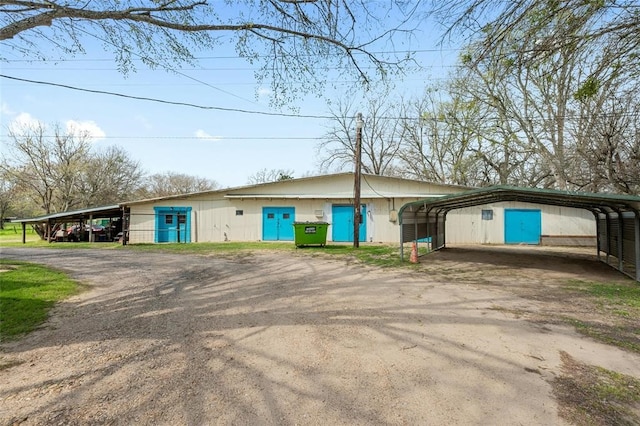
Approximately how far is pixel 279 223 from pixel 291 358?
52.2ft

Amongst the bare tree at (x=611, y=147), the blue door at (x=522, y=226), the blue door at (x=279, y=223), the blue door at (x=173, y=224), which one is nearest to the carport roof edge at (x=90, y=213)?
the blue door at (x=173, y=224)

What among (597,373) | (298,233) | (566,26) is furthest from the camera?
(298,233)

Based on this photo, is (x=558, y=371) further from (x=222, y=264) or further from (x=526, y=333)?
(x=222, y=264)

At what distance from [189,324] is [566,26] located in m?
→ 7.22

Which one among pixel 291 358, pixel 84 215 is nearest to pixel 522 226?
pixel 291 358

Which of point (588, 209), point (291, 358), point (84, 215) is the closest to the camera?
point (291, 358)

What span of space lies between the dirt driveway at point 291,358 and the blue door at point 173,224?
42.4 feet

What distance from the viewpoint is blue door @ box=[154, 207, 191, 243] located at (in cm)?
1898

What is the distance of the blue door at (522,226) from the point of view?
1805 cm

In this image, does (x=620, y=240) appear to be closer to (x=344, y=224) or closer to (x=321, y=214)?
(x=344, y=224)

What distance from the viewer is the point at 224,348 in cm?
353

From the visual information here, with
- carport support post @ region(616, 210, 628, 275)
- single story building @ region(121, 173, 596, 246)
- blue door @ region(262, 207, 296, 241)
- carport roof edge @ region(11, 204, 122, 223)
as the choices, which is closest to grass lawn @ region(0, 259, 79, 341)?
single story building @ region(121, 173, 596, 246)

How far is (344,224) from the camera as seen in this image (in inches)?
742

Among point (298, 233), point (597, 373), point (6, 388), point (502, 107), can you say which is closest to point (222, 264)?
point (298, 233)
